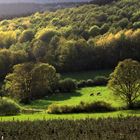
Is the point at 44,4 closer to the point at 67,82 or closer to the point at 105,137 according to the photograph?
the point at 67,82

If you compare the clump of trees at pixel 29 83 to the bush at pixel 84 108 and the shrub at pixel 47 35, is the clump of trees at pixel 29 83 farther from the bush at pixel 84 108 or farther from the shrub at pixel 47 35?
the shrub at pixel 47 35

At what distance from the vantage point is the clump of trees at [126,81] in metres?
72.8

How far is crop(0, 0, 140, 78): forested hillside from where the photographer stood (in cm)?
11144

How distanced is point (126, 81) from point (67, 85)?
2163 cm

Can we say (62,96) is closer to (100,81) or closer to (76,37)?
(100,81)

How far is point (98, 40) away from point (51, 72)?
105 ft

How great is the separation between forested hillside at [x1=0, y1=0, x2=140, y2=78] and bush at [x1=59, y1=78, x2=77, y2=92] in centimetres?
1563

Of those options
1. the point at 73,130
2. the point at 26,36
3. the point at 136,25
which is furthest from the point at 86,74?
the point at 73,130

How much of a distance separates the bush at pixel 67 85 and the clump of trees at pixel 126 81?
63.6ft

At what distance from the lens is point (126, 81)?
240ft

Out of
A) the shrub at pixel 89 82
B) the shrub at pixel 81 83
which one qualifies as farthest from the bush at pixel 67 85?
the shrub at pixel 89 82

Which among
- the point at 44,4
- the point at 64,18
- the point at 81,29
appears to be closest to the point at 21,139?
the point at 81,29

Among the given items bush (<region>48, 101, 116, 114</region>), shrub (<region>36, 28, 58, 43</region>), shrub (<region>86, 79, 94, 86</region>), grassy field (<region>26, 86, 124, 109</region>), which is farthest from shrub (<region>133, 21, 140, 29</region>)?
bush (<region>48, 101, 116, 114</region>)

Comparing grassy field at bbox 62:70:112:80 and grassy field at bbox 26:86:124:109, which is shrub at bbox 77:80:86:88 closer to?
grassy field at bbox 26:86:124:109
